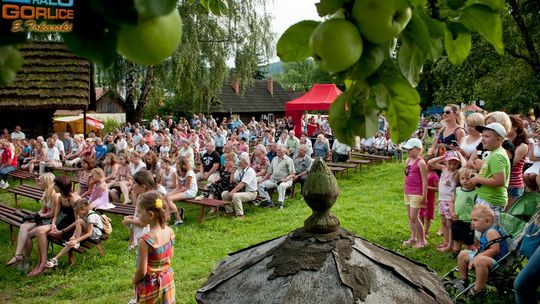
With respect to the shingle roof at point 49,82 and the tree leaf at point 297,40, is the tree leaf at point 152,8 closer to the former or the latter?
the tree leaf at point 297,40

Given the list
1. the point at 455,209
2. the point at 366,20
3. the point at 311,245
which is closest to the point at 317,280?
the point at 311,245

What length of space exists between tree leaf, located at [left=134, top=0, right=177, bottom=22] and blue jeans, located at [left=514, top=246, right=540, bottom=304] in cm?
363

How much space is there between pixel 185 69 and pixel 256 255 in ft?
66.5

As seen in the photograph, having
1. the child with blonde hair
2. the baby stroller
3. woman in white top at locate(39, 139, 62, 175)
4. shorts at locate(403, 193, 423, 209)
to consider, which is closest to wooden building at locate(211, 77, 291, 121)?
woman in white top at locate(39, 139, 62, 175)

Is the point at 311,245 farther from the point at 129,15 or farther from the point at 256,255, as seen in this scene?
the point at 129,15

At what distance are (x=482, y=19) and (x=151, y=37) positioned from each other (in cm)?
53

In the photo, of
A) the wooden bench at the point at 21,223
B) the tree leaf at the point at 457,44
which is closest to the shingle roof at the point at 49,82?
the wooden bench at the point at 21,223

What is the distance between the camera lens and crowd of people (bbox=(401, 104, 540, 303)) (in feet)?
14.7

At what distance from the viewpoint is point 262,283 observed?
1.78 m

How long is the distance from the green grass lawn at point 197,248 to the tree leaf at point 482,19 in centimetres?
494

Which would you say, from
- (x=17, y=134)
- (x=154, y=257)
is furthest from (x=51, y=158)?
(x=154, y=257)

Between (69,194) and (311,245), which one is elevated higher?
(311,245)

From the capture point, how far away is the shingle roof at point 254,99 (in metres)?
41.1

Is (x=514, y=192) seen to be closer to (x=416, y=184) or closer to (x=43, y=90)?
(x=416, y=184)
